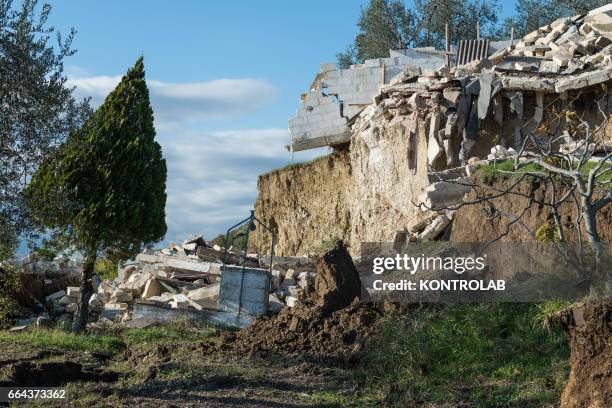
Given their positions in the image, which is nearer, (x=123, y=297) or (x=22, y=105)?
(x=22, y=105)

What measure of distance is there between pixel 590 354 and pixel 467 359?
3.02m

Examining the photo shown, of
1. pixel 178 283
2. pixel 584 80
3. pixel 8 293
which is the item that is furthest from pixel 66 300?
pixel 584 80

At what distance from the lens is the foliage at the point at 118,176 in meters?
15.9

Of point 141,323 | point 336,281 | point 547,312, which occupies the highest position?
point 336,281

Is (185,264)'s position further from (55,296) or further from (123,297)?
(55,296)

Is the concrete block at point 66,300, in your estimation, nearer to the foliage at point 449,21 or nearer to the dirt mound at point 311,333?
the dirt mound at point 311,333

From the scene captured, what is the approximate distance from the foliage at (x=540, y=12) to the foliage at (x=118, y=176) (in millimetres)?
26850

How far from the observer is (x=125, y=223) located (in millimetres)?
16359

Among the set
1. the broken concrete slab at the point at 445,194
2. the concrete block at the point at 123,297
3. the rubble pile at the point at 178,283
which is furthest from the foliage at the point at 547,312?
the concrete block at the point at 123,297

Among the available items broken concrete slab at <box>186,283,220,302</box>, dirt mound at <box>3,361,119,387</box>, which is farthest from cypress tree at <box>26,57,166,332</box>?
dirt mound at <box>3,361,119,387</box>

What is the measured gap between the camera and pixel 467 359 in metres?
10.9

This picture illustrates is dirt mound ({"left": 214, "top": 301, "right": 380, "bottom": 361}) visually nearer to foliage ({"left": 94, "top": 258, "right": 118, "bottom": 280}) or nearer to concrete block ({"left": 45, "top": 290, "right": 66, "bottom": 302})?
concrete block ({"left": 45, "top": 290, "right": 66, "bottom": 302})

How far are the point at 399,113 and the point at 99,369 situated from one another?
1283 centimetres

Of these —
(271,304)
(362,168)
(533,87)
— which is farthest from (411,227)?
(362,168)
